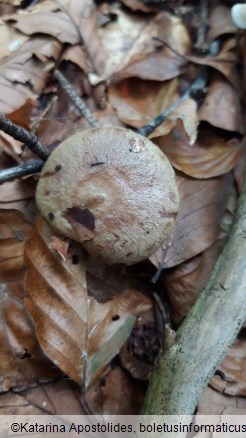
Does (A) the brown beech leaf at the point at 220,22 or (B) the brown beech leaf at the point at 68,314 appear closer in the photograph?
(B) the brown beech leaf at the point at 68,314

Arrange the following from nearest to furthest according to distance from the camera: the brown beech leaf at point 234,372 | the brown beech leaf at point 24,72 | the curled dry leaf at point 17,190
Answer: the brown beech leaf at point 234,372 < the curled dry leaf at point 17,190 < the brown beech leaf at point 24,72

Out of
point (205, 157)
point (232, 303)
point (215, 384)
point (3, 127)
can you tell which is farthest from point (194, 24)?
point (215, 384)

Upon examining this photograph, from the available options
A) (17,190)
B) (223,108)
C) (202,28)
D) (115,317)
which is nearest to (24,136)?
(17,190)

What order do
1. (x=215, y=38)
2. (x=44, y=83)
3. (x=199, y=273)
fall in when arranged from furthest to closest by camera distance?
(x=215, y=38) → (x=44, y=83) → (x=199, y=273)

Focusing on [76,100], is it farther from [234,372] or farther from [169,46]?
[234,372]

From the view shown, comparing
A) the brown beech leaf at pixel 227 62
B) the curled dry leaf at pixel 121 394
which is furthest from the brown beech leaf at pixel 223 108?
the curled dry leaf at pixel 121 394

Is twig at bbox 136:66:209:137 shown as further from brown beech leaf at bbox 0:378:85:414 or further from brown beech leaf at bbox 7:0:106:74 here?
brown beech leaf at bbox 0:378:85:414

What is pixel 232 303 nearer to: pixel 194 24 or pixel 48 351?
pixel 48 351

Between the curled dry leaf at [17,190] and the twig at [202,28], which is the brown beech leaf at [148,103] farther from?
the curled dry leaf at [17,190]
